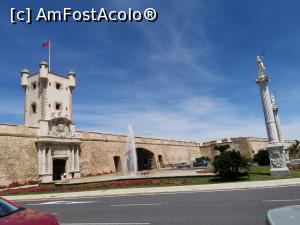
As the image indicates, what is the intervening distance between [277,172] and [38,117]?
27964 millimetres

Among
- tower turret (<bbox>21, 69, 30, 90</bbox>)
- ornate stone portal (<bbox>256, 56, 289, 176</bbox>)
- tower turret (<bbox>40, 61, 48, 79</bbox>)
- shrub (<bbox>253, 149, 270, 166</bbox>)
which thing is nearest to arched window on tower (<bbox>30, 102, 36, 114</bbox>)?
tower turret (<bbox>21, 69, 30, 90</bbox>)

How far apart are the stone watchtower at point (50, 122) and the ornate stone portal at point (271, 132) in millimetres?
23985

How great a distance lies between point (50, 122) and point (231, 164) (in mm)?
23865

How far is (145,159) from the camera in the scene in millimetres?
51375

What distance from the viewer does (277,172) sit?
1973 cm

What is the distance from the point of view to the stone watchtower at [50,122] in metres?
32.5

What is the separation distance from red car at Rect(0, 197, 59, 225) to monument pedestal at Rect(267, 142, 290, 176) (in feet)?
62.5

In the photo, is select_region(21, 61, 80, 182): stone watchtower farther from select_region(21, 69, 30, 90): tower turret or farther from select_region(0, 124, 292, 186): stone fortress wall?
select_region(0, 124, 292, 186): stone fortress wall

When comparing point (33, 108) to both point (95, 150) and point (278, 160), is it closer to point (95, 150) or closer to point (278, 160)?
point (95, 150)

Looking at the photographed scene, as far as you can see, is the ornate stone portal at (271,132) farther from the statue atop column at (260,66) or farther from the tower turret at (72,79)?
the tower turret at (72,79)

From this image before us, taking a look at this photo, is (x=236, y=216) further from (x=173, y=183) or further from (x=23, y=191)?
(x=23, y=191)

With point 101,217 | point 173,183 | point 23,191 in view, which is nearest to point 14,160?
point 23,191

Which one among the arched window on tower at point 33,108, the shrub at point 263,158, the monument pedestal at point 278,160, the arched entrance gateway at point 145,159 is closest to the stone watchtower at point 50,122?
the arched window on tower at point 33,108

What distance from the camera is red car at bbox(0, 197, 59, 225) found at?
384 centimetres
